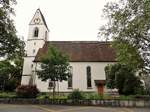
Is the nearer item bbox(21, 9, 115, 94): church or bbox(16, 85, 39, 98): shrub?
bbox(16, 85, 39, 98): shrub

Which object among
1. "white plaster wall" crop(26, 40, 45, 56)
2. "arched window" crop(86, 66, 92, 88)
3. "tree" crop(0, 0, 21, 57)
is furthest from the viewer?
"white plaster wall" crop(26, 40, 45, 56)

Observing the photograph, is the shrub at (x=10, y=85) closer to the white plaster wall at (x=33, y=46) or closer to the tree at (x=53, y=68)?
the white plaster wall at (x=33, y=46)

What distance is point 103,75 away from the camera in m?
44.9

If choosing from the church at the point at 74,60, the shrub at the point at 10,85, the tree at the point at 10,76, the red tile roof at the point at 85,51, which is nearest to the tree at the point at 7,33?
the church at the point at 74,60

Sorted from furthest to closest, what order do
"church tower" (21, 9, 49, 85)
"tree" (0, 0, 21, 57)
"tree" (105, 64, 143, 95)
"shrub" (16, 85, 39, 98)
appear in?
"church tower" (21, 9, 49, 85)
"tree" (105, 64, 143, 95)
"shrub" (16, 85, 39, 98)
"tree" (0, 0, 21, 57)

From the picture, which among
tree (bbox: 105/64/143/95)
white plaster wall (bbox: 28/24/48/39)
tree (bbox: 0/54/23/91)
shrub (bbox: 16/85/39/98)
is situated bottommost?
shrub (bbox: 16/85/39/98)

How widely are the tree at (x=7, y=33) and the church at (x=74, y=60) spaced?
26.3 meters

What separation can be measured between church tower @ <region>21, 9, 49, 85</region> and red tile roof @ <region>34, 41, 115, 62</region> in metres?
1.70

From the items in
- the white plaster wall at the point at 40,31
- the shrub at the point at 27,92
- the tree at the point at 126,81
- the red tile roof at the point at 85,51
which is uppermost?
the white plaster wall at the point at 40,31

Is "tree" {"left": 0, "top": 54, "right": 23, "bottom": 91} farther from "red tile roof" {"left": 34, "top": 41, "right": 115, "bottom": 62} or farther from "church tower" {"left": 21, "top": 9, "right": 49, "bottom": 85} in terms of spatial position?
"red tile roof" {"left": 34, "top": 41, "right": 115, "bottom": 62}

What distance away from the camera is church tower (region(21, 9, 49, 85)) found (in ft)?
154

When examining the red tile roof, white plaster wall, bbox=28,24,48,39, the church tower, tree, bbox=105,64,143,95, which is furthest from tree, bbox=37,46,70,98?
white plaster wall, bbox=28,24,48,39

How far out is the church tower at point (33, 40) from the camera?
154 ft

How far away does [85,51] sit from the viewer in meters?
48.7
